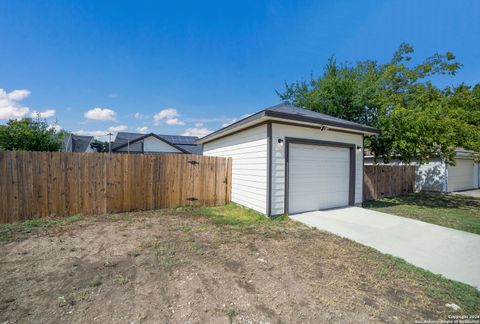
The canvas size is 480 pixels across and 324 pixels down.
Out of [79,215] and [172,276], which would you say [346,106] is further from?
[79,215]

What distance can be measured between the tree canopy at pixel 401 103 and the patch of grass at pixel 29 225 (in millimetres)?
11044

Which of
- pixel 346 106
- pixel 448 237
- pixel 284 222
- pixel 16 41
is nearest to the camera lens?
Answer: pixel 448 237

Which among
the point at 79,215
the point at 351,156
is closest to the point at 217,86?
the point at 351,156

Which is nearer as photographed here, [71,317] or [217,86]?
[71,317]

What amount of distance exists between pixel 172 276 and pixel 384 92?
42.4 feet

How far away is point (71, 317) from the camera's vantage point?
2.00 m

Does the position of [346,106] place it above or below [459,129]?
above

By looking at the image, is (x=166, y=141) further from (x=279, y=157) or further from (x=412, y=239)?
(x=412, y=239)

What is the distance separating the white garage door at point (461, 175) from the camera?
516 inches

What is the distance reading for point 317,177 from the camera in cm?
657

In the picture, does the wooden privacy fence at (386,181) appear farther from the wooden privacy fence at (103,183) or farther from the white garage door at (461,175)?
the wooden privacy fence at (103,183)

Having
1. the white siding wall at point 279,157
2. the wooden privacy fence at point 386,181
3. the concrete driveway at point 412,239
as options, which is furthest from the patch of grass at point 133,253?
the wooden privacy fence at point 386,181

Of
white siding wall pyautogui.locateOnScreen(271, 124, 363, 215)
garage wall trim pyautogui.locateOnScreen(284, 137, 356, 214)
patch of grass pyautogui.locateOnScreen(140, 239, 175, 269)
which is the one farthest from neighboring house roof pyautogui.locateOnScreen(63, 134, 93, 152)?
garage wall trim pyautogui.locateOnScreen(284, 137, 356, 214)

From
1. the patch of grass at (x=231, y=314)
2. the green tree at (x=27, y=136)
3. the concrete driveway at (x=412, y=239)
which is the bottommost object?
the concrete driveway at (x=412, y=239)
